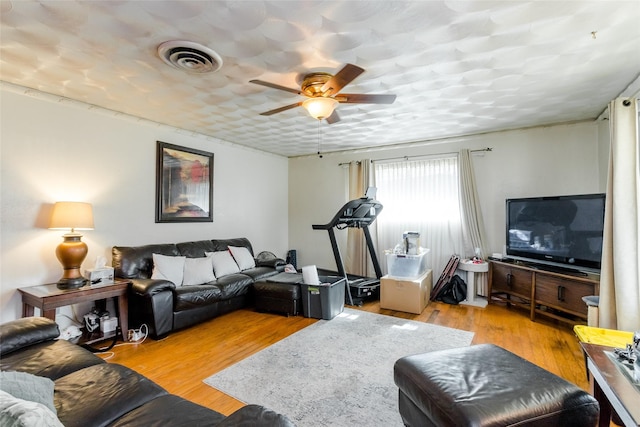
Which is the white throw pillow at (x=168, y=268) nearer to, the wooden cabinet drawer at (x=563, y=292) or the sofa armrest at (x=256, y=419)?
the sofa armrest at (x=256, y=419)

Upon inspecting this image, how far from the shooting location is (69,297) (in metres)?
2.71

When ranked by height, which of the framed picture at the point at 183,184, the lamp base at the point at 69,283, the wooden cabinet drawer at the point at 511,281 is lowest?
the wooden cabinet drawer at the point at 511,281

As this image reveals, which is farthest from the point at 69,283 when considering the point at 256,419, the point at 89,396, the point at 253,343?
the point at 256,419

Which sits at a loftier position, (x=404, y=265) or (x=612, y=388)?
(x=404, y=265)

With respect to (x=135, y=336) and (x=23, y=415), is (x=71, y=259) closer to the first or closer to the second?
(x=135, y=336)

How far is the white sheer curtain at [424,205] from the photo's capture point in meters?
4.78

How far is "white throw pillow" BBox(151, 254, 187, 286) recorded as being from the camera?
3.52 metres

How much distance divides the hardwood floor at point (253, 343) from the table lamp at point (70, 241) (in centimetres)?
82

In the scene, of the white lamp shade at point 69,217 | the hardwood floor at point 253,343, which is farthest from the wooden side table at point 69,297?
the white lamp shade at point 69,217

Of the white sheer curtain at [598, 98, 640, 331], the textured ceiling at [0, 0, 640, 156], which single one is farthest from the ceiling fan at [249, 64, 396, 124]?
the white sheer curtain at [598, 98, 640, 331]

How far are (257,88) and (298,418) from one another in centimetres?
277

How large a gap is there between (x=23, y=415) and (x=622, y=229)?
361cm

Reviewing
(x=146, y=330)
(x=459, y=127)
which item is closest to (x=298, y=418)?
(x=146, y=330)

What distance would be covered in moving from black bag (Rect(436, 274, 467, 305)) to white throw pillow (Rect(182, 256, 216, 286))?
11.0 feet
